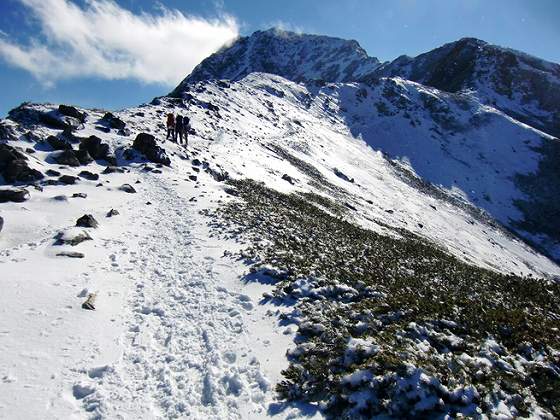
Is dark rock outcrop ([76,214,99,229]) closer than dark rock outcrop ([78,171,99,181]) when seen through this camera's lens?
Yes

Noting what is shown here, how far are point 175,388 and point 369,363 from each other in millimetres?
4316

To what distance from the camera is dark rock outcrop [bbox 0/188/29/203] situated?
20.5m

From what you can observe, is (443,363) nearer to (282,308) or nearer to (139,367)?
(282,308)

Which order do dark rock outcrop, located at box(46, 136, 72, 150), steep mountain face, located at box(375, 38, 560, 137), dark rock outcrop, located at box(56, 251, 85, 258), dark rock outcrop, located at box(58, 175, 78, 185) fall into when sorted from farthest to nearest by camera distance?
steep mountain face, located at box(375, 38, 560, 137), dark rock outcrop, located at box(46, 136, 72, 150), dark rock outcrop, located at box(58, 175, 78, 185), dark rock outcrop, located at box(56, 251, 85, 258)

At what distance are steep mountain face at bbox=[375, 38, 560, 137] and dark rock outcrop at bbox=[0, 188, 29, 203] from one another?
137 meters

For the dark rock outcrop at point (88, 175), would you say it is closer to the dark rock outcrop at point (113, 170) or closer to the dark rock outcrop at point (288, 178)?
the dark rock outcrop at point (113, 170)

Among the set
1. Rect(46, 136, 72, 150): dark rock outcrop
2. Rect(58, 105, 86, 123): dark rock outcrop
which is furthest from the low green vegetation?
Rect(58, 105, 86, 123): dark rock outcrop

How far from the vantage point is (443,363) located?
9.34 metres

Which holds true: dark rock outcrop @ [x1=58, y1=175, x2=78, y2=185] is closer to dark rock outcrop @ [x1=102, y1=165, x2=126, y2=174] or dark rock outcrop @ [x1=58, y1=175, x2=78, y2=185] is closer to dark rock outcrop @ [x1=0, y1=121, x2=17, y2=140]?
dark rock outcrop @ [x1=102, y1=165, x2=126, y2=174]

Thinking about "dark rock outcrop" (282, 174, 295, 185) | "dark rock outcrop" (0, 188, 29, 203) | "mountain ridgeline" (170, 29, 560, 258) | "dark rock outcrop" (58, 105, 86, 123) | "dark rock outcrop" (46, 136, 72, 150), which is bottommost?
"dark rock outcrop" (0, 188, 29, 203)

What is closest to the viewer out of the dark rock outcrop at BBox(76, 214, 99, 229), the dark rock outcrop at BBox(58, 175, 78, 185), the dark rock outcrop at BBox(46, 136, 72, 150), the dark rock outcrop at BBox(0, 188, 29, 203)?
the dark rock outcrop at BBox(76, 214, 99, 229)

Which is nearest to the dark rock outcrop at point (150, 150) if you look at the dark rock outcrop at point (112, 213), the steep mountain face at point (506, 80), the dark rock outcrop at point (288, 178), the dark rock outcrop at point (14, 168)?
the dark rock outcrop at point (14, 168)

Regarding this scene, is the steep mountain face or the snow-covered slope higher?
the steep mountain face

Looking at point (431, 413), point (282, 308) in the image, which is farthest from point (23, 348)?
point (431, 413)
